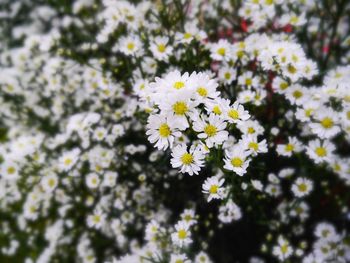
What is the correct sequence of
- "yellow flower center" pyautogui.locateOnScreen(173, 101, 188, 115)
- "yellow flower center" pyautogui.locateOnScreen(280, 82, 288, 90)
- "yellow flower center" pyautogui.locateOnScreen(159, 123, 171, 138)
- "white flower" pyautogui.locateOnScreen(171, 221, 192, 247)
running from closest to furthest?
"yellow flower center" pyautogui.locateOnScreen(173, 101, 188, 115), "yellow flower center" pyautogui.locateOnScreen(159, 123, 171, 138), "white flower" pyautogui.locateOnScreen(171, 221, 192, 247), "yellow flower center" pyautogui.locateOnScreen(280, 82, 288, 90)

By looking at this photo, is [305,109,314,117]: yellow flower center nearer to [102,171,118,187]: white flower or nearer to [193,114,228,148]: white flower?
[193,114,228,148]: white flower

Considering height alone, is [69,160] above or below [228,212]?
above

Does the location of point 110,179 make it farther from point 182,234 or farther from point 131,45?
point 131,45

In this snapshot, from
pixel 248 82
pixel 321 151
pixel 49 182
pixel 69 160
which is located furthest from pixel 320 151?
pixel 49 182

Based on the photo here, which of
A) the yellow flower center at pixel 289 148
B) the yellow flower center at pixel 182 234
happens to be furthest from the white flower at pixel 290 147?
the yellow flower center at pixel 182 234

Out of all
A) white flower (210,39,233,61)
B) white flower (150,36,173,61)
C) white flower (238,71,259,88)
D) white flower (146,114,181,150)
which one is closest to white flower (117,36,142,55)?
white flower (150,36,173,61)

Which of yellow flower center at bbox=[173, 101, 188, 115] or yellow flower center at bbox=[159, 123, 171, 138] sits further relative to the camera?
yellow flower center at bbox=[159, 123, 171, 138]

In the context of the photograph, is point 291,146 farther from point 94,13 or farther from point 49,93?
point 94,13
